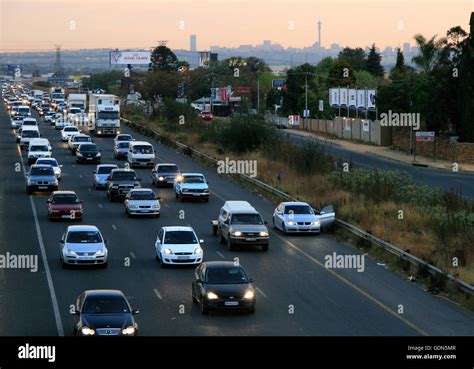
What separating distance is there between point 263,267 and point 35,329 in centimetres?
1183

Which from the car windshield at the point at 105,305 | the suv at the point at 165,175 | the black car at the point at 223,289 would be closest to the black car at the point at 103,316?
the car windshield at the point at 105,305

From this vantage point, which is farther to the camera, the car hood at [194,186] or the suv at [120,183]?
the car hood at [194,186]

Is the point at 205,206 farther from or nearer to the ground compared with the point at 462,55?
nearer to the ground

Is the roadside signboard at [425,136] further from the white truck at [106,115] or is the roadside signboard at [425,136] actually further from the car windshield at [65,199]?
the car windshield at [65,199]

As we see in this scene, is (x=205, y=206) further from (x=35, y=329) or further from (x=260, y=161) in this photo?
(x=35, y=329)

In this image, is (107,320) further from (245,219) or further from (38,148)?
(38,148)

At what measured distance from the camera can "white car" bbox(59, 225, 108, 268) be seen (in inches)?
1378

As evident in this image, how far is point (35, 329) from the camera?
25.9 meters

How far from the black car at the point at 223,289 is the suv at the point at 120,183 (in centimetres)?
2556

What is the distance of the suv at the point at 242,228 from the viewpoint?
129 ft

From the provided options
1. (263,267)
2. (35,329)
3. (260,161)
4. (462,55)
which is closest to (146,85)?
(462,55)

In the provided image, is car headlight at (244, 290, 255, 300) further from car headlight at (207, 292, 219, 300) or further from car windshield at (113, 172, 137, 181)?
car windshield at (113, 172, 137, 181)

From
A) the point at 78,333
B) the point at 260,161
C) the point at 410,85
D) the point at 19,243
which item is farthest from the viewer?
the point at 410,85

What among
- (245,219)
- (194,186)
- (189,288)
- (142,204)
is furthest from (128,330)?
(194,186)
